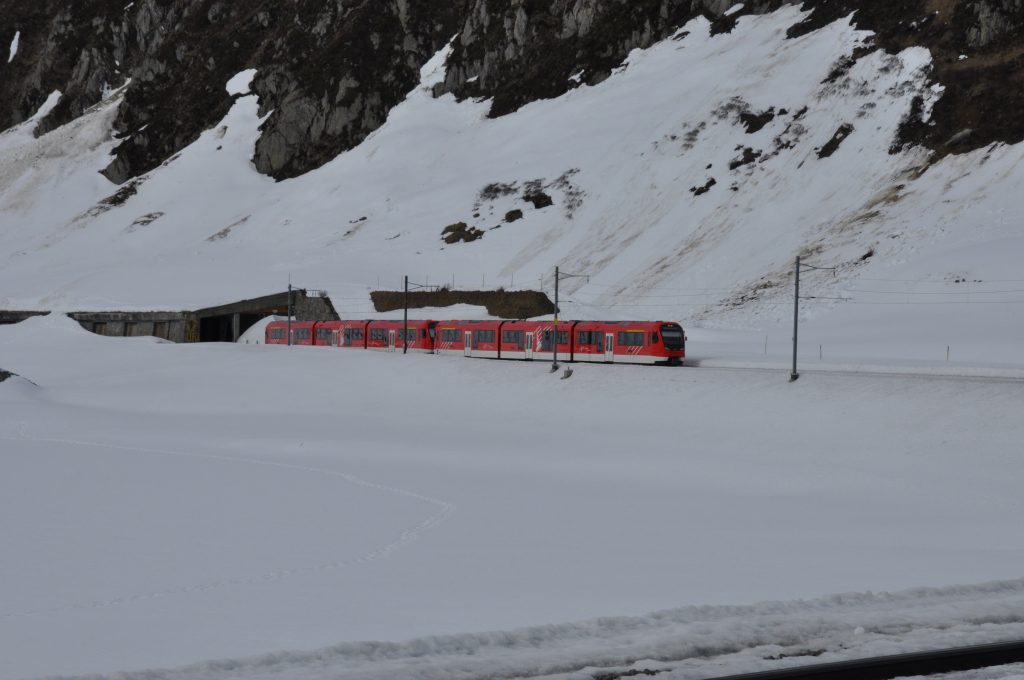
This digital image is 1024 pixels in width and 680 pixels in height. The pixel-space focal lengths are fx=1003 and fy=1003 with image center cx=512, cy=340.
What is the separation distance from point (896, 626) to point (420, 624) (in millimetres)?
6343

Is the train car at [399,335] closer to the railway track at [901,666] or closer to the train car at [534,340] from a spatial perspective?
the train car at [534,340]

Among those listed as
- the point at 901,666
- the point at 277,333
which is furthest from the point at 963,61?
the point at 901,666

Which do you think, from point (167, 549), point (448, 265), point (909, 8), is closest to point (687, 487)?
point (167, 549)

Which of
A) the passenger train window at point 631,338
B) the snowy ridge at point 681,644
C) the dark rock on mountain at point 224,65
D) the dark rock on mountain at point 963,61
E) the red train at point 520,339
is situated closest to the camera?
the snowy ridge at point 681,644

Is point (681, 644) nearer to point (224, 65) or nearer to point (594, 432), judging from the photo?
point (594, 432)

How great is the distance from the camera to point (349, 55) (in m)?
147

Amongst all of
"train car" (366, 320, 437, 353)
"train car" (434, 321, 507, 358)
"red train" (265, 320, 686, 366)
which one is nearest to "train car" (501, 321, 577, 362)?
"red train" (265, 320, 686, 366)

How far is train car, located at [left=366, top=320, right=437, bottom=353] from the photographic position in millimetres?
65250

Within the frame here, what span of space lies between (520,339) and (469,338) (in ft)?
16.8

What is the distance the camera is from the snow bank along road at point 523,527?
499 inches

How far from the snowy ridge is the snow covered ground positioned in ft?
0.20

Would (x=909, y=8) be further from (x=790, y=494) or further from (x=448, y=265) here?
(x=790, y=494)

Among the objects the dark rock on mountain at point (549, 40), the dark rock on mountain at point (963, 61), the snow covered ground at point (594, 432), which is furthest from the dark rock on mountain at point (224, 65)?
the dark rock on mountain at point (963, 61)

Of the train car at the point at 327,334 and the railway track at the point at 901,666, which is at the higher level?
the train car at the point at 327,334
